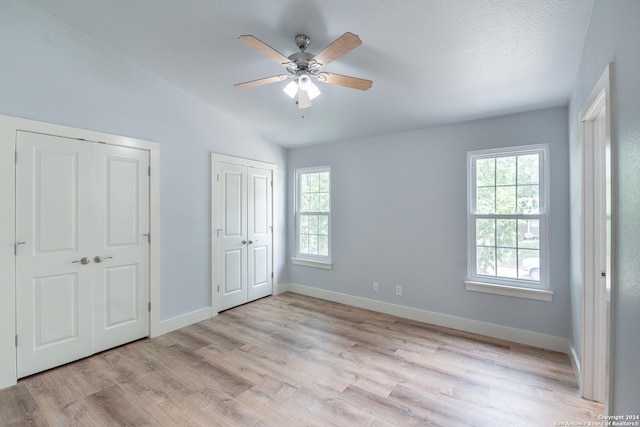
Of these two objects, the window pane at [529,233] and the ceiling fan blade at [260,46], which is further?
the window pane at [529,233]

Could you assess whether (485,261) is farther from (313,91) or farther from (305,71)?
(305,71)

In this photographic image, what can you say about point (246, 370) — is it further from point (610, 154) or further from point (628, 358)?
point (610, 154)

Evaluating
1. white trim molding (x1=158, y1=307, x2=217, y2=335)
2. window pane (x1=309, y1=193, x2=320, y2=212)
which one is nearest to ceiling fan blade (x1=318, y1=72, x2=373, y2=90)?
window pane (x1=309, y1=193, x2=320, y2=212)

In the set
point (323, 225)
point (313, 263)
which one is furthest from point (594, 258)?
point (313, 263)

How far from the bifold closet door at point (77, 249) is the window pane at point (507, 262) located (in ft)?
12.6

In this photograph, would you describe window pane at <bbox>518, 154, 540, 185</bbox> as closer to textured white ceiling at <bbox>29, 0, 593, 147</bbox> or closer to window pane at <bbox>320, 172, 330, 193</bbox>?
textured white ceiling at <bbox>29, 0, 593, 147</bbox>

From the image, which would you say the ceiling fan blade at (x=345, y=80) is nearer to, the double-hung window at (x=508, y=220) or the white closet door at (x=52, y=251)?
the double-hung window at (x=508, y=220)

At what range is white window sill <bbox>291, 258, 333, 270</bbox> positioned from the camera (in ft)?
14.3

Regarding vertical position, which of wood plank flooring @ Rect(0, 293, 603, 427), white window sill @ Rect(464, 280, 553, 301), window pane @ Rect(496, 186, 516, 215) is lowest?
wood plank flooring @ Rect(0, 293, 603, 427)

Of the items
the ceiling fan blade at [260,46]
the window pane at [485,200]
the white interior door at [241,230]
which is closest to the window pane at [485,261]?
the window pane at [485,200]

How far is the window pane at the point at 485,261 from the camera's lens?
10.3 feet

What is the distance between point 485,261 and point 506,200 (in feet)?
2.31

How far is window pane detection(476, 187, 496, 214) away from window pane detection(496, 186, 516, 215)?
0.15ft

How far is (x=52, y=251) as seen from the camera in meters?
2.49
